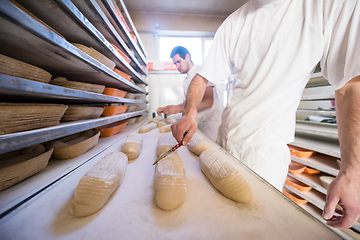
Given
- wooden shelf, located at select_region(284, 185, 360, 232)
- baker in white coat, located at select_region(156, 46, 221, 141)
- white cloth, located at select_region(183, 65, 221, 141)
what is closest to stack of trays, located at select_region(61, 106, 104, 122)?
baker in white coat, located at select_region(156, 46, 221, 141)

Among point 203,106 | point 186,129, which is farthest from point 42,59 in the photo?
point 203,106

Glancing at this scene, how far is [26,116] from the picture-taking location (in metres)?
0.54

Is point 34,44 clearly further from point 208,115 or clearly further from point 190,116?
point 208,115

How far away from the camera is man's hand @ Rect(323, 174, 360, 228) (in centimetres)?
53

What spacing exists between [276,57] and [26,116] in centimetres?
137

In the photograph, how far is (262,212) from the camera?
0.47 metres

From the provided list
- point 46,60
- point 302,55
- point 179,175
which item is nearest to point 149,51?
point 46,60

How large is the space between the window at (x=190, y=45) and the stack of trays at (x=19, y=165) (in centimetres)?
418

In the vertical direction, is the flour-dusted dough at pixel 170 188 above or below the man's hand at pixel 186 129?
below

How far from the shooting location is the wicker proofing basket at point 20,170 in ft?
1.68

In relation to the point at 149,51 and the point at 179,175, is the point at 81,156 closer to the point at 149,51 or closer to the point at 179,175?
the point at 179,175

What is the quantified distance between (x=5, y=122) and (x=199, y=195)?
0.76 m

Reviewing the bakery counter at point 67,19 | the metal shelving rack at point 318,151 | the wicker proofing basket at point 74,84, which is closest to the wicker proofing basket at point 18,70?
the wicker proofing basket at point 74,84

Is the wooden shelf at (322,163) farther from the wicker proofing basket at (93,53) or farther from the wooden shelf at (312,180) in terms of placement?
the wicker proofing basket at (93,53)
